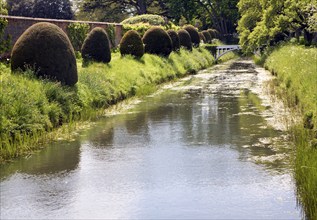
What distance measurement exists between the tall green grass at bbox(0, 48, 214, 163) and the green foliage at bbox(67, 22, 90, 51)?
7.79 ft

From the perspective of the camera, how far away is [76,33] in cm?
2808

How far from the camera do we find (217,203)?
8.89 meters

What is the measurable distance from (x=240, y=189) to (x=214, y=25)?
69411 mm

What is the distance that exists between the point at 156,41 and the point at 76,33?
24.8 ft

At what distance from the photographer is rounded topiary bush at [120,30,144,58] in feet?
97.5

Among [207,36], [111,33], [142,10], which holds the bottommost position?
[207,36]

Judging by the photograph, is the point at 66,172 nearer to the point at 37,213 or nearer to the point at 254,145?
the point at 37,213

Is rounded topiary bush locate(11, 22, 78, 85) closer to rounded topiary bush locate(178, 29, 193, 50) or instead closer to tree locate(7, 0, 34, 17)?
rounded topiary bush locate(178, 29, 193, 50)

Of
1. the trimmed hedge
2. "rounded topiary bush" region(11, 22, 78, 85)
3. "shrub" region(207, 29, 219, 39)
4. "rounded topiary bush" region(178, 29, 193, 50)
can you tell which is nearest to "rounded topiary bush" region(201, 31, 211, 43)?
"shrub" region(207, 29, 219, 39)

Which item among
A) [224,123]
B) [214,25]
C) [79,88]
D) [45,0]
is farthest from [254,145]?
[214,25]

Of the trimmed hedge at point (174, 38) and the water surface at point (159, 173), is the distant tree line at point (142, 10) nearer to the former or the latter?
the trimmed hedge at point (174, 38)

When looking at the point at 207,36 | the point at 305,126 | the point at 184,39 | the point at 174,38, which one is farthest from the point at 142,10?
the point at 305,126

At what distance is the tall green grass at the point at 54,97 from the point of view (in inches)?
505

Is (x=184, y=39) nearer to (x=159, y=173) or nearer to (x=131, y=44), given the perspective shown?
(x=131, y=44)
